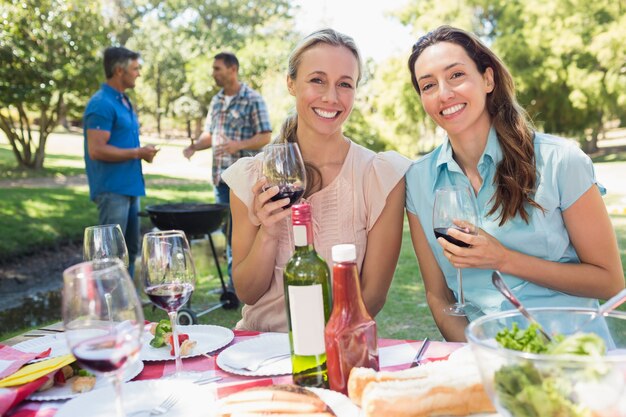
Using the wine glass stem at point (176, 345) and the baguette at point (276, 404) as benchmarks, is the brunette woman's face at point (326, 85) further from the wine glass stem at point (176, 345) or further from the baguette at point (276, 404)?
the baguette at point (276, 404)

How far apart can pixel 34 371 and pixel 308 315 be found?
73 cm

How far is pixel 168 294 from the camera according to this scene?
159cm

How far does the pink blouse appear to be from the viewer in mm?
2426

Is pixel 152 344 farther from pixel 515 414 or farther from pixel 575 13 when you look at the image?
pixel 575 13

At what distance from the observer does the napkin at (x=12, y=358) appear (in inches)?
64.2

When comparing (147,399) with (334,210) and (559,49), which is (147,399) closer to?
(334,210)

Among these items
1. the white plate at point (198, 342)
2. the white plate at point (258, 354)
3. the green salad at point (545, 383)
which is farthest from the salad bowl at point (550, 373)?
the white plate at point (198, 342)

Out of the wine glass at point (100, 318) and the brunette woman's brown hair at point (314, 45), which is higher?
the brunette woman's brown hair at point (314, 45)

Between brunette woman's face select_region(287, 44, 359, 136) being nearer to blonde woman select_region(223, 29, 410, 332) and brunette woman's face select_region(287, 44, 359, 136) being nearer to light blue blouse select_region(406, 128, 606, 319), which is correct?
blonde woman select_region(223, 29, 410, 332)

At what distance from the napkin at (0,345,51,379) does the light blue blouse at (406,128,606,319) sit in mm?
1414

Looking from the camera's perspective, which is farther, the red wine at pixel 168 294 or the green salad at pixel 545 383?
the red wine at pixel 168 294

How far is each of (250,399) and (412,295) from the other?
501 centimetres

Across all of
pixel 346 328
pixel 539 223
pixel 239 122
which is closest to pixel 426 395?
pixel 346 328

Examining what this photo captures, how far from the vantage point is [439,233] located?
1.91m
